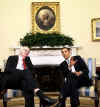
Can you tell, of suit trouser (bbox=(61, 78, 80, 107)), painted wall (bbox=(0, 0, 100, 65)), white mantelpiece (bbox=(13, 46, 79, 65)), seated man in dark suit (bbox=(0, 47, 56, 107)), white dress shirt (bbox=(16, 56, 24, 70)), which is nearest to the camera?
seated man in dark suit (bbox=(0, 47, 56, 107))

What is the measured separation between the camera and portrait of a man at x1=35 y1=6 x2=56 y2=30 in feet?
21.2

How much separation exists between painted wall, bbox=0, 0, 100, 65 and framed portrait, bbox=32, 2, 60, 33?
13cm

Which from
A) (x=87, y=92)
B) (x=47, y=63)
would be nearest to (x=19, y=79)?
(x=87, y=92)

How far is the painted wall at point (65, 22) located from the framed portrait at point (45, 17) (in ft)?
0.44

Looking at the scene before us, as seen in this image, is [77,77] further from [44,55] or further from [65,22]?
[65,22]

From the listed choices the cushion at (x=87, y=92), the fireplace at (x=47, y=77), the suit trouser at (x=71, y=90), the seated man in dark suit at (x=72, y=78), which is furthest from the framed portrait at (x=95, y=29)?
the suit trouser at (x=71, y=90)

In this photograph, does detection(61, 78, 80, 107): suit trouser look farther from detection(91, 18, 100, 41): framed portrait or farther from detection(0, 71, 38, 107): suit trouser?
detection(91, 18, 100, 41): framed portrait

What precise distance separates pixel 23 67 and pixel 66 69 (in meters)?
0.82

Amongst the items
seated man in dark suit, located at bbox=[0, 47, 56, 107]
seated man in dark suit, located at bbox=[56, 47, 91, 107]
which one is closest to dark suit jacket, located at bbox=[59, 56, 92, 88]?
seated man in dark suit, located at bbox=[56, 47, 91, 107]

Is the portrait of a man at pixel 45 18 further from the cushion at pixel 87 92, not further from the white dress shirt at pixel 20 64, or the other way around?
the cushion at pixel 87 92

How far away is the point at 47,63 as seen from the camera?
20.8 ft

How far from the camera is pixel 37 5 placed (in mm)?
6414

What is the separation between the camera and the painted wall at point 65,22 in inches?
253

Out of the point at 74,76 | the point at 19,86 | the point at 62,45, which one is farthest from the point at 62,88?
the point at 62,45
